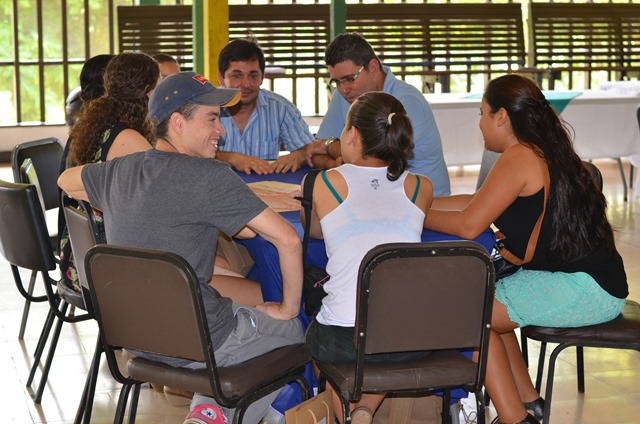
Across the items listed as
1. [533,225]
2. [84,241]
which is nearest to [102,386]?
[84,241]

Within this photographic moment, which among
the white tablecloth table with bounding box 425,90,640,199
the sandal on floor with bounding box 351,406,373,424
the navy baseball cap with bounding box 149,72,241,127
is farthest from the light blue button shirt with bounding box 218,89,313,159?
the white tablecloth table with bounding box 425,90,640,199

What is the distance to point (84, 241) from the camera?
299cm

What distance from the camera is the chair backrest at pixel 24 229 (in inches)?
130

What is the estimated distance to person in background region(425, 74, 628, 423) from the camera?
2928 millimetres

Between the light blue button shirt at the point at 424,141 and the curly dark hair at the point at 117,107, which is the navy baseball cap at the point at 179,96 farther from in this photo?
the light blue button shirt at the point at 424,141

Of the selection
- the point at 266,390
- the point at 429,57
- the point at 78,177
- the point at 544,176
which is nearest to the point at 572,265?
the point at 544,176

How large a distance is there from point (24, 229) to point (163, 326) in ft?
3.92

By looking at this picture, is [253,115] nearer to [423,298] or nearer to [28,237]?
[28,237]

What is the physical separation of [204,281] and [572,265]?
1.18 metres

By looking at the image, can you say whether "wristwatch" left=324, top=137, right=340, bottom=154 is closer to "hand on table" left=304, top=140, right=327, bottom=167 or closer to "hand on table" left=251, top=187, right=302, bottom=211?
"hand on table" left=304, top=140, right=327, bottom=167

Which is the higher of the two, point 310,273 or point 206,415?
point 310,273

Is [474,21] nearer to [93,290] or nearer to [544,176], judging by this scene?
[544,176]

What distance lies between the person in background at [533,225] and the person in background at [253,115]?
126cm

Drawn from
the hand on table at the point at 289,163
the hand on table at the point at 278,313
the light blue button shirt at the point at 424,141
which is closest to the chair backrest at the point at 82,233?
the hand on table at the point at 278,313
